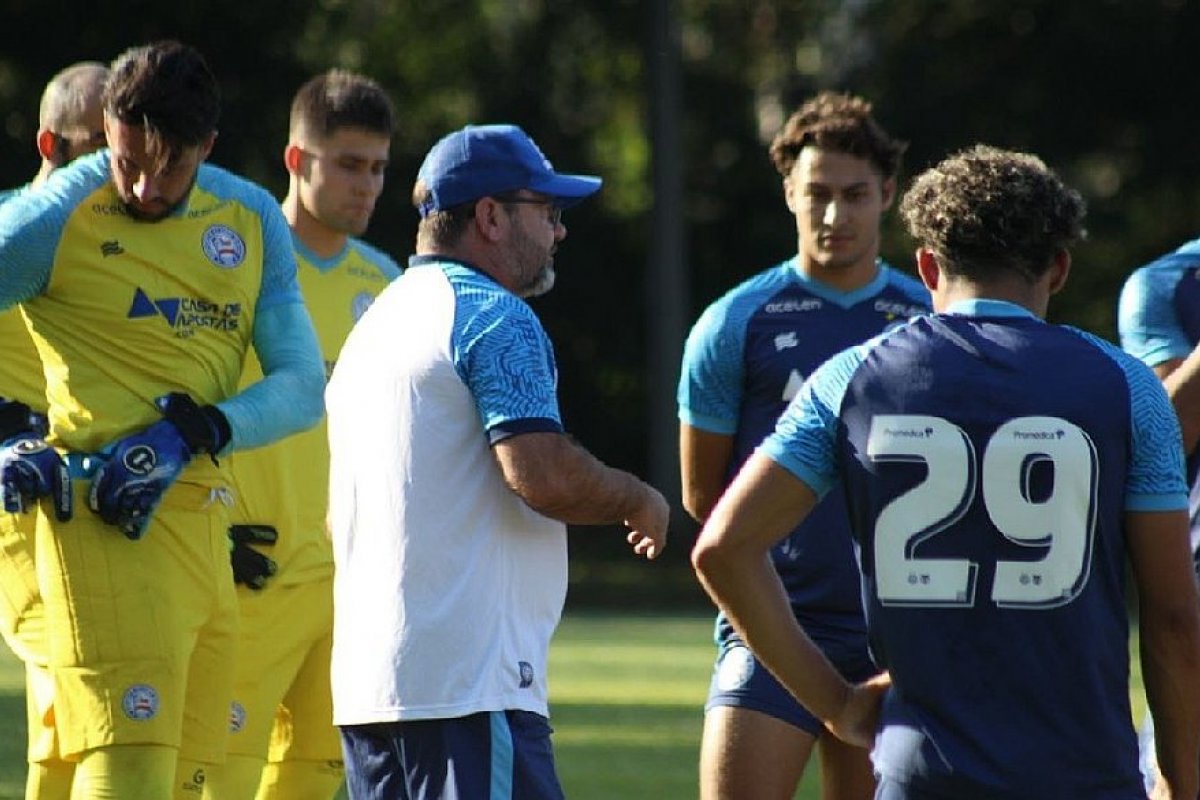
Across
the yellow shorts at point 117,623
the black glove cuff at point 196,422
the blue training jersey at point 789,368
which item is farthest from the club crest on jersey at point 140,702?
the blue training jersey at point 789,368

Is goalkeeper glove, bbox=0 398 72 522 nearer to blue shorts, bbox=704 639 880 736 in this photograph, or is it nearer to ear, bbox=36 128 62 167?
ear, bbox=36 128 62 167

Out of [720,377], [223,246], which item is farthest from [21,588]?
[720,377]

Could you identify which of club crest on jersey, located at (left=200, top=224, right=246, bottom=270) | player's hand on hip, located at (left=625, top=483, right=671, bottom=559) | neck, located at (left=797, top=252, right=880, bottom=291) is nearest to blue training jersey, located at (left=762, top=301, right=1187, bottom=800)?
player's hand on hip, located at (left=625, top=483, right=671, bottom=559)

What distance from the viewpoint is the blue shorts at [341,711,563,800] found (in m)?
4.96

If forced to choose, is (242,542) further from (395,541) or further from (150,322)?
(395,541)

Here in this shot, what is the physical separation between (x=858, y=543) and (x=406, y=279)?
4.23 ft

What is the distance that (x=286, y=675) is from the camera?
7.38m

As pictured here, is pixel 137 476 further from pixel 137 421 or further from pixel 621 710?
pixel 621 710

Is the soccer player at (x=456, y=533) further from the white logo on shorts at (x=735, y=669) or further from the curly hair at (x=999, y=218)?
the white logo on shorts at (x=735, y=669)

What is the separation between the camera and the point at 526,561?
511cm

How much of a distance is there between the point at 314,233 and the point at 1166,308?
2775 mm

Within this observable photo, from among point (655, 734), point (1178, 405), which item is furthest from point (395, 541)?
point (655, 734)

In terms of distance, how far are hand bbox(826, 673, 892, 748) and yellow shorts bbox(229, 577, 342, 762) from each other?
2.99m

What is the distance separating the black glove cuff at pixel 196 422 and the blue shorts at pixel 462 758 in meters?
1.05
